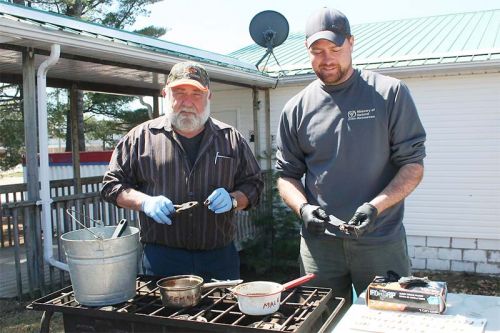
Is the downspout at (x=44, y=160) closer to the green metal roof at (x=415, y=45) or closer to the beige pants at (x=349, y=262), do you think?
the beige pants at (x=349, y=262)

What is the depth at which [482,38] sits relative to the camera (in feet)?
28.2

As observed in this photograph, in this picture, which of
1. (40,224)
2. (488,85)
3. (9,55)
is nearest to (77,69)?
(9,55)

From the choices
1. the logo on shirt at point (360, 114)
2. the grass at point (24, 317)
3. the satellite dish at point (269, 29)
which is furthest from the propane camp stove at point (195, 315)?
the satellite dish at point (269, 29)

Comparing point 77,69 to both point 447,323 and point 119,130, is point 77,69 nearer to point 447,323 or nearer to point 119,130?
point 447,323

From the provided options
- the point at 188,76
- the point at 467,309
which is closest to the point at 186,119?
the point at 188,76

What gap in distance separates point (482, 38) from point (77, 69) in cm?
658

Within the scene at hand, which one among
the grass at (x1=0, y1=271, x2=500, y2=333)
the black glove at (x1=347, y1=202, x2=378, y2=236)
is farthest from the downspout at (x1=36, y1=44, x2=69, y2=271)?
the black glove at (x1=347, y1=202, x2=378, y2=236)

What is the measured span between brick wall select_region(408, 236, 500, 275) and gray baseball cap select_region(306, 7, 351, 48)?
6519 millimetres

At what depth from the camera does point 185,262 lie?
8.79 feet

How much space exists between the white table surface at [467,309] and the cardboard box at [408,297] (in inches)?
1.4

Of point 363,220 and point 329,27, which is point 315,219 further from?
point 329,27

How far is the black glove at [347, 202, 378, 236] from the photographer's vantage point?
207 cm

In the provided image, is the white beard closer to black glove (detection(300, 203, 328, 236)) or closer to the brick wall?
black glove (detection(300, 203, 328, 236))

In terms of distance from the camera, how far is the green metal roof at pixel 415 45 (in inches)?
312
